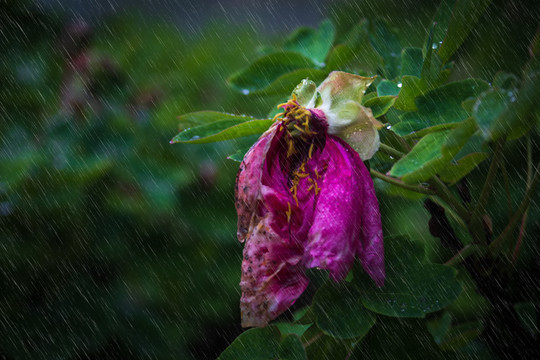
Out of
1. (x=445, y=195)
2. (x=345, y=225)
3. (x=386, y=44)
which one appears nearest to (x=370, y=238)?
(x=345, y=225)

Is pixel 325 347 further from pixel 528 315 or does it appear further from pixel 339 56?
pixel 339 56

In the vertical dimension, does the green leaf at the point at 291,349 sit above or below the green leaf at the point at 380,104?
below

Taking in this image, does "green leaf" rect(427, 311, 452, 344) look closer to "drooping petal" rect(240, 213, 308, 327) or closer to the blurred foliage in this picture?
the blurred foliage

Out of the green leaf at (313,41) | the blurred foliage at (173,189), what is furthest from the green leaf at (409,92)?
the green leaf at (313,41)

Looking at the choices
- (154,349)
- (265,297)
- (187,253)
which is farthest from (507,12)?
(154,349)

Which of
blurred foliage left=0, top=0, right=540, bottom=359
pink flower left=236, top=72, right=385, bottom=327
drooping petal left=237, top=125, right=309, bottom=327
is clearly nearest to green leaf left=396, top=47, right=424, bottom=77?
blurred foliage left=0, top=0, right=540, bottom=359

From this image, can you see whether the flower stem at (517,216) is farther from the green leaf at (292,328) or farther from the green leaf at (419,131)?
the green leaf at (292,328)
